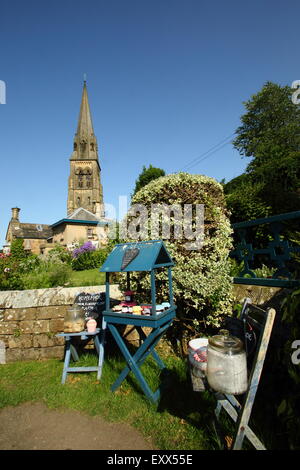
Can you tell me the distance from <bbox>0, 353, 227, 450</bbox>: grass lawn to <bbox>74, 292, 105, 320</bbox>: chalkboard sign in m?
0.75

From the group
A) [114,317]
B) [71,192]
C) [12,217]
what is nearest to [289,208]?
[114,317]

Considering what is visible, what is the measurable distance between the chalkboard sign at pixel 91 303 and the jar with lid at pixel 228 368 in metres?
2.52

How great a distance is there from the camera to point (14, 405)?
2.88 m

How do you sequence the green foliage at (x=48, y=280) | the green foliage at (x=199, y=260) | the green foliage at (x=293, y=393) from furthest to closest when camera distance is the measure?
the green foliage at (x=48, y=280), the green foliage at (x=199, y=260), the green foliage at (x=293, y=393)

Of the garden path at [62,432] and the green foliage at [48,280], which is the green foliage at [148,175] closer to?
the green foliage at [48,280]

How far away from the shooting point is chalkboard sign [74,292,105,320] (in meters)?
3.91

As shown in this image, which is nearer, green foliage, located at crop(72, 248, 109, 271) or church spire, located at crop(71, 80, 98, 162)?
green foliage, located at crop(72, 248, 109, 271)

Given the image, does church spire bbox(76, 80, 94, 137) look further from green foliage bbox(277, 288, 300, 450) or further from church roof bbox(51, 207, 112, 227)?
green foliage bbox(277, 288, 300, 450)

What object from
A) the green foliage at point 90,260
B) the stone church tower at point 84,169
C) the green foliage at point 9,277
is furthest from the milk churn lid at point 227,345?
the stone church tower at point 84,169

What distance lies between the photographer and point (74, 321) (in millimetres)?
3434

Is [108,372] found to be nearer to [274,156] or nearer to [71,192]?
[274,156]

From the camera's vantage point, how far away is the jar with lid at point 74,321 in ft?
11.2

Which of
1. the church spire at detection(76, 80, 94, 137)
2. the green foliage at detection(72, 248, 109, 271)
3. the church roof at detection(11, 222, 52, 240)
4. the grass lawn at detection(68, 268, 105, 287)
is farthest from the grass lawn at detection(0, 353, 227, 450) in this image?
the church spire at detection(76, 80, 94, 137)

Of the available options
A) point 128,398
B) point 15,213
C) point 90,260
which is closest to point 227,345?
point 128,398
